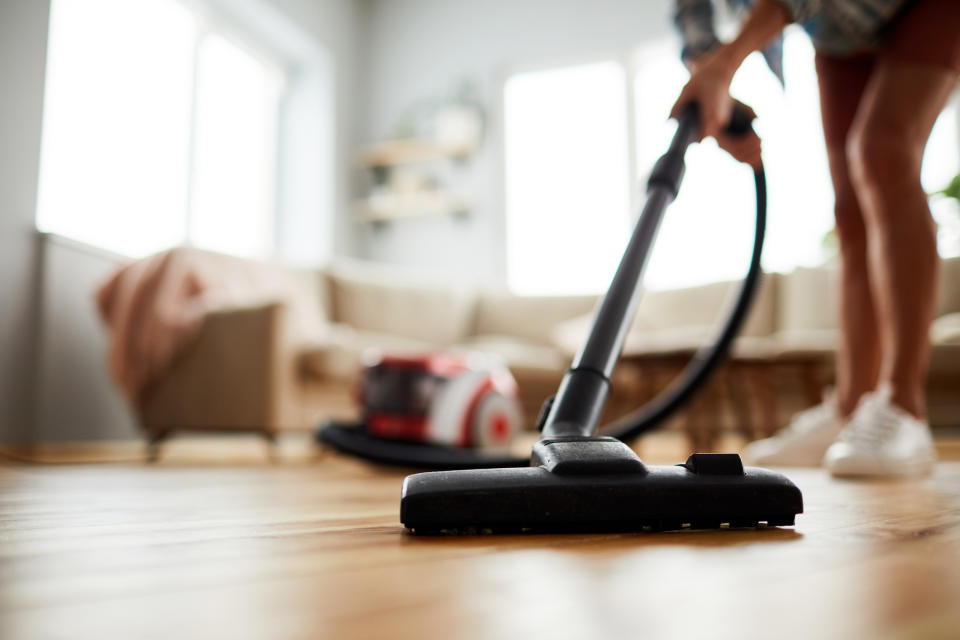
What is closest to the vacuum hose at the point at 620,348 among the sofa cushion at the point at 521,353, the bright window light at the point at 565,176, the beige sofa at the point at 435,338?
the beige sofa at the point at 435,338

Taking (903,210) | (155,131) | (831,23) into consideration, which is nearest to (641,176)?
(155,131)

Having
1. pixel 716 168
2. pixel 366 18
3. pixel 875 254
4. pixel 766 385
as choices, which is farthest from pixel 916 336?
pixel 366 18

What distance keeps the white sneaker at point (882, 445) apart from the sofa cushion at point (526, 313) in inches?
104

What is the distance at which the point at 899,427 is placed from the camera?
3.43ft

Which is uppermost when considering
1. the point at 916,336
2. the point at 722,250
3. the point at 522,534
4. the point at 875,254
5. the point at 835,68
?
the point at 722,250

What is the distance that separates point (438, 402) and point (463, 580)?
129cm

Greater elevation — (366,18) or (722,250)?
(366,18)

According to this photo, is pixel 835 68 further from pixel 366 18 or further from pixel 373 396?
pixel 366 18

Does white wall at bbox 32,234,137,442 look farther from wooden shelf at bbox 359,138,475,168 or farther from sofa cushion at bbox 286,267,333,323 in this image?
wooden shelf at bbox 359,138,475,168

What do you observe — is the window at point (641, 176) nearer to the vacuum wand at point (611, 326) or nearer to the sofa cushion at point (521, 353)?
the sofa cushion at point (521, 353)

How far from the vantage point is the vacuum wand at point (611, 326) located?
653 mm

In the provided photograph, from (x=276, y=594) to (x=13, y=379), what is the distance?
110 inches

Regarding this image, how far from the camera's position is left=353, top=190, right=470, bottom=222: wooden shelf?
4.88 meters

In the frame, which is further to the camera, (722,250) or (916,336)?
(722,250)
